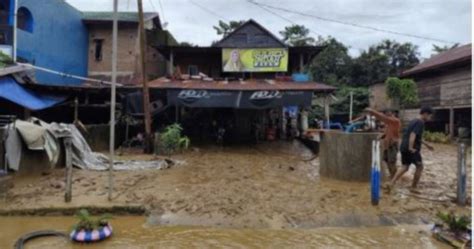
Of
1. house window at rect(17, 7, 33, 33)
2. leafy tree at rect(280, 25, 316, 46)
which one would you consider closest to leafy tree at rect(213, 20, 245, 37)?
leafy tree at rect(280, 25, 316, 46)

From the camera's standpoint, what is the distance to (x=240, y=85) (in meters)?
16.9

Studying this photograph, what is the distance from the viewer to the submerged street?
555cm

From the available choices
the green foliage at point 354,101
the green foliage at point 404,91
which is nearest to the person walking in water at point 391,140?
the green foliage at point 404,91

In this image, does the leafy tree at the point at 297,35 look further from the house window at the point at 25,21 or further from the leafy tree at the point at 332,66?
the house window at the point at 25,21

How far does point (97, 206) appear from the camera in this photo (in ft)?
21.7

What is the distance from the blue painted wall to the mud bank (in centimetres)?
1190

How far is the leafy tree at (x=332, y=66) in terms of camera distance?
135 ft

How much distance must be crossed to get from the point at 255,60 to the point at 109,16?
11362 mm

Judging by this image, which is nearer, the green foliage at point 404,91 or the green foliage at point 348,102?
the green foliage at point 404,91

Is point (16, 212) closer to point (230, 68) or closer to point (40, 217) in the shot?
point (40, 217)

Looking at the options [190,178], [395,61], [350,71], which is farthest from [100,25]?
[395,61]

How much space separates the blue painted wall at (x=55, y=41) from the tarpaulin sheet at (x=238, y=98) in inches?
327

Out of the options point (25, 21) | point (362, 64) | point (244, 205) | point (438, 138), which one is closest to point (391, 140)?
point (244, 205)

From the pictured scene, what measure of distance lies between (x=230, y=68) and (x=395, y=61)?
2908cm
